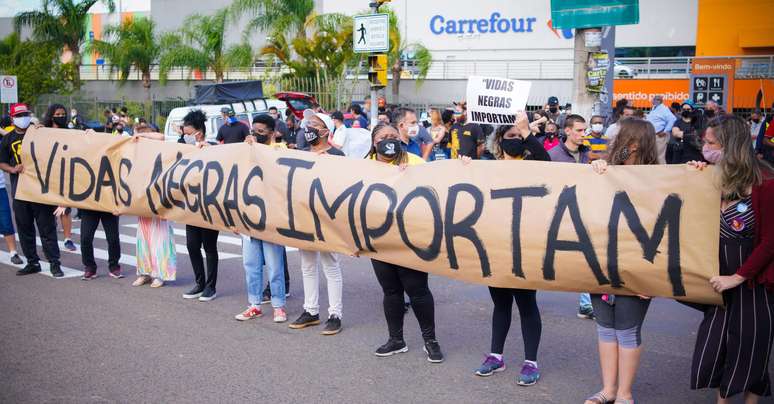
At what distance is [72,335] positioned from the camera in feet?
21.3

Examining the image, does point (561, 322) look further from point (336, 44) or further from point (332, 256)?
point (336, 44)

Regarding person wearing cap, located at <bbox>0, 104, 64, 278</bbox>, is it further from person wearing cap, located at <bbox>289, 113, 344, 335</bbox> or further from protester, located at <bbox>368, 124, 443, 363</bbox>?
protester, located at <bbox>368, 124, 443, 363</bbox>

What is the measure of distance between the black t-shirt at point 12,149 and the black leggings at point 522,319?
242 inches

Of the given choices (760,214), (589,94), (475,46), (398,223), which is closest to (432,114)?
(589,94)

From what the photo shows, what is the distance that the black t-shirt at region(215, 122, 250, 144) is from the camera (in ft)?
30.7

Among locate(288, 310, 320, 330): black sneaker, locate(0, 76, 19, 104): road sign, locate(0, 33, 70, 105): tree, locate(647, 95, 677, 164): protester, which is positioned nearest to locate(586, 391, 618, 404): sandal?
locate(288, 310, 320, 330): black sneaker

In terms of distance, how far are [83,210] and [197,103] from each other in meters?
15.6

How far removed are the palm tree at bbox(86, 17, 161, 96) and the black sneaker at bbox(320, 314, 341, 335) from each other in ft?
106

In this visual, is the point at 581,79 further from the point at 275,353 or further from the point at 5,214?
the point at 5,214

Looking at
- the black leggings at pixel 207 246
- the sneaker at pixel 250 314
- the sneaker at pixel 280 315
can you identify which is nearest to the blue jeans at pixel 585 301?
the sneaker at pixel 280 315

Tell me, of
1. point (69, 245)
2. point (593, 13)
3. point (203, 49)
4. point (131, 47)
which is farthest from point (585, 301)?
point (131, 47)

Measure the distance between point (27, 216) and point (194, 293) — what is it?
8.26 feet

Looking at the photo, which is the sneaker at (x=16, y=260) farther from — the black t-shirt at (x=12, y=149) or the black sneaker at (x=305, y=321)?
the black sneaker at (x=305, y=321)

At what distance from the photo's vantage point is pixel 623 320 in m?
4.69
